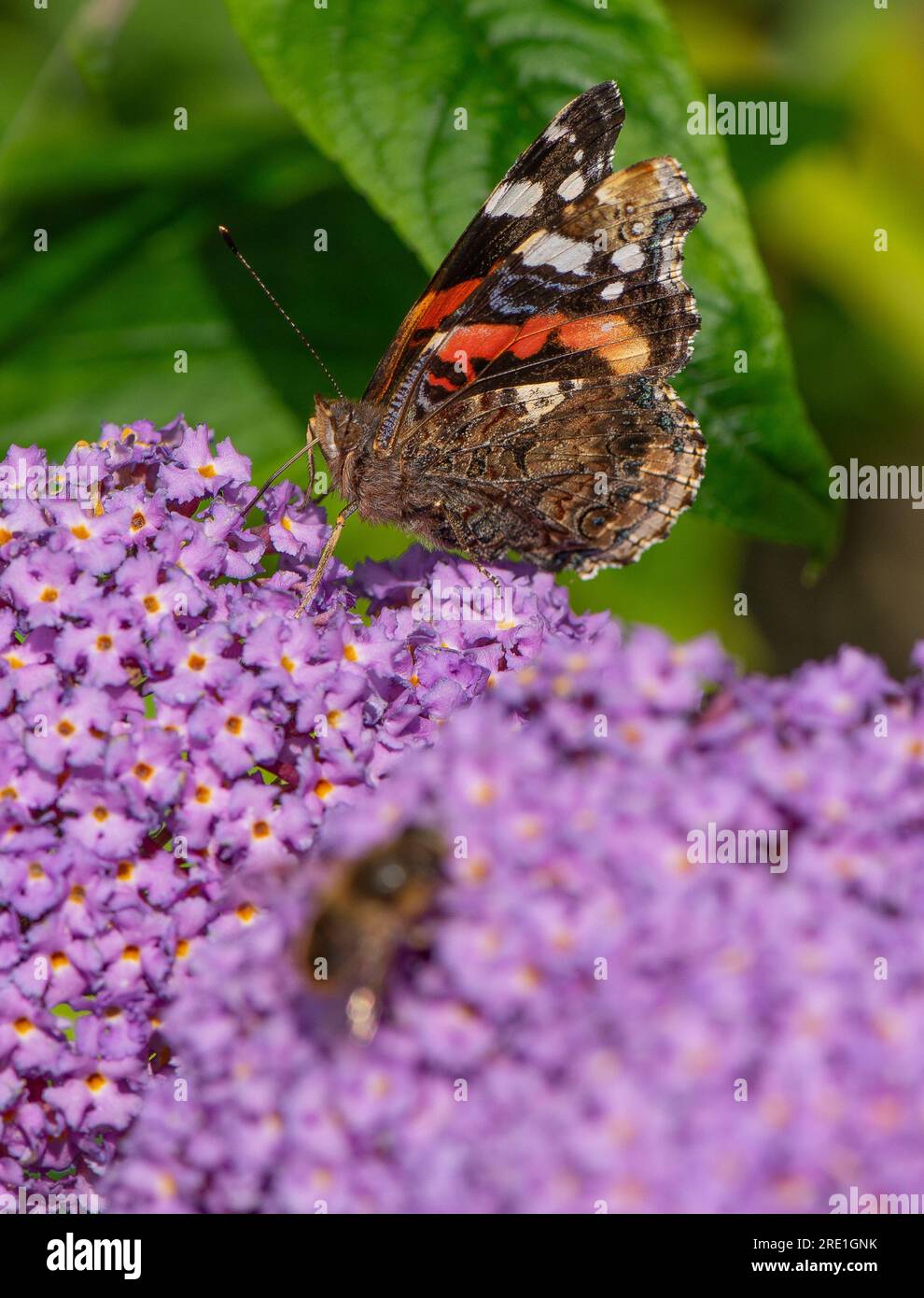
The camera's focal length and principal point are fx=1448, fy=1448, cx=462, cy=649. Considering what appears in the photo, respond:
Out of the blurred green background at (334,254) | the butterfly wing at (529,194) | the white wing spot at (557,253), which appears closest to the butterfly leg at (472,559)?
the butterfly wing at (529,194)

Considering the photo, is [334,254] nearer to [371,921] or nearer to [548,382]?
[548,382]

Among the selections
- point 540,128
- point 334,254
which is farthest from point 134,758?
point 334,254

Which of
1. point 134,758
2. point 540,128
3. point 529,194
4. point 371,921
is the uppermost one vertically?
point 540,128

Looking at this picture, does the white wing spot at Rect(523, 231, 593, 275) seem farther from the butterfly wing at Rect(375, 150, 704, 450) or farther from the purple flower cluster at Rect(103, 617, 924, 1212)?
the purple flower cluster at Rect(103, 617, 924, 1212)

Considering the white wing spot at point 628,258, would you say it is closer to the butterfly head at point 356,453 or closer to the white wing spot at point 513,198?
the white wing spot at point 513,198

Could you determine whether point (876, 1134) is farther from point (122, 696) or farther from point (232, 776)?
point (122, 696)

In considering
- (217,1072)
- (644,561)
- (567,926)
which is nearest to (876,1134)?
(567,926)
